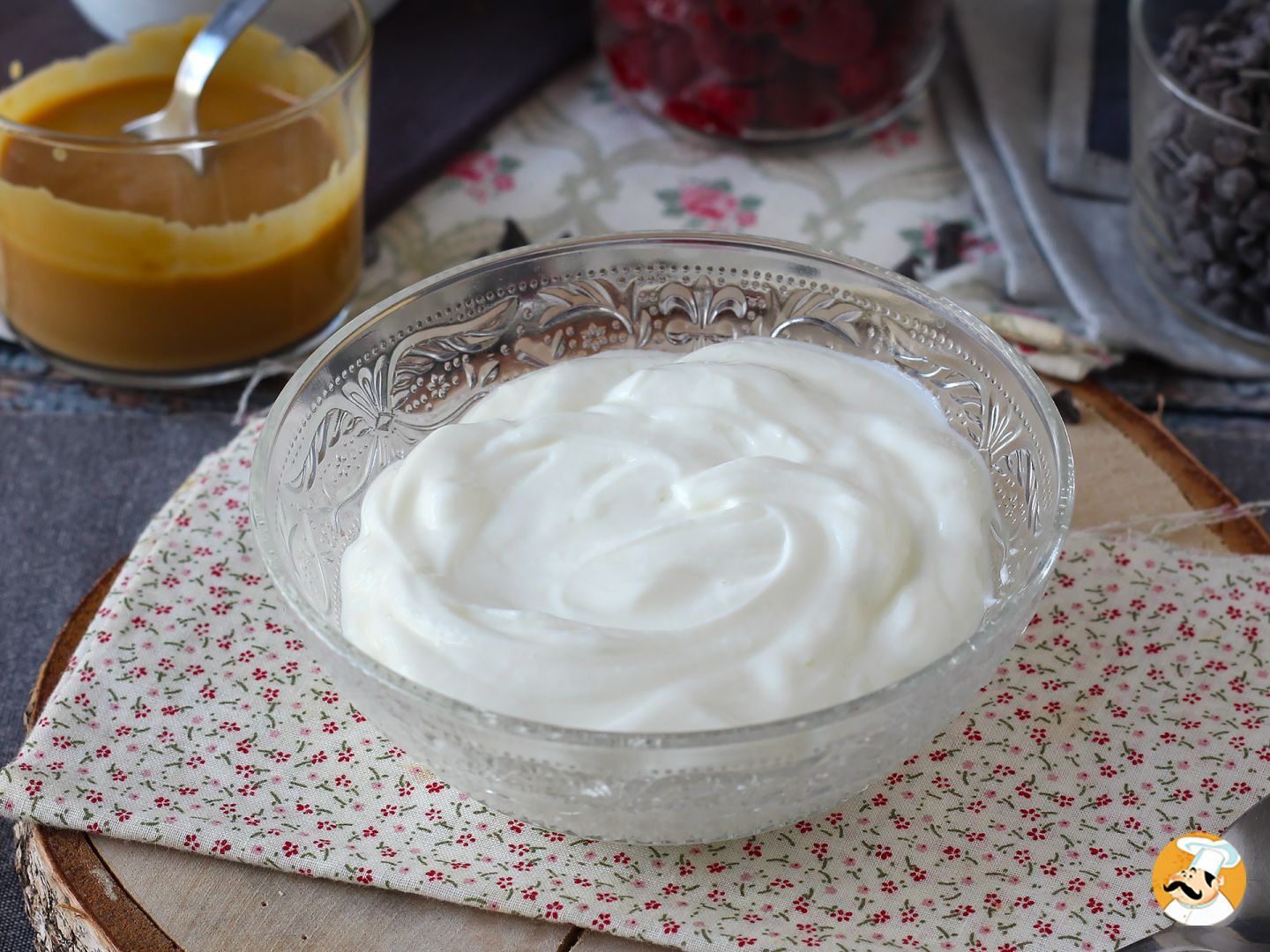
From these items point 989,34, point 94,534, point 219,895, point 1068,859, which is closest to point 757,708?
point 1068,859

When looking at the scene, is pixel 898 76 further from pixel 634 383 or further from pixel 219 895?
pixel 219 895

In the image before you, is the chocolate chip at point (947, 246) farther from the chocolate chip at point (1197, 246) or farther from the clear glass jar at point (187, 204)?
the clear glass jar at point (187, 204)

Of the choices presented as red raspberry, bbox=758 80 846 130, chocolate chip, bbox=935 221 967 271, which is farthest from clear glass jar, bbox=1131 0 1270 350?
red raspberry, bbox=758 80 846 130

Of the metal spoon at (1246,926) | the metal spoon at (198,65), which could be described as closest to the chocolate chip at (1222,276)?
the metal spoon at (1246,926)

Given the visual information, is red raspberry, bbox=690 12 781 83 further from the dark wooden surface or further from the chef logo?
the chef logo

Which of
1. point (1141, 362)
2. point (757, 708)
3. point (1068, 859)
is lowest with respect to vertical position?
point (1141, 362)

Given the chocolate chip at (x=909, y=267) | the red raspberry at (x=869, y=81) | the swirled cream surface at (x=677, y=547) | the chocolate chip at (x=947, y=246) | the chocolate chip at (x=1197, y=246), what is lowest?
the chocolate chip at (x=947, y=246)

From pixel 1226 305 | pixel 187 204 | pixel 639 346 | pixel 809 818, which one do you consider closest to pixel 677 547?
pixel 809 818
